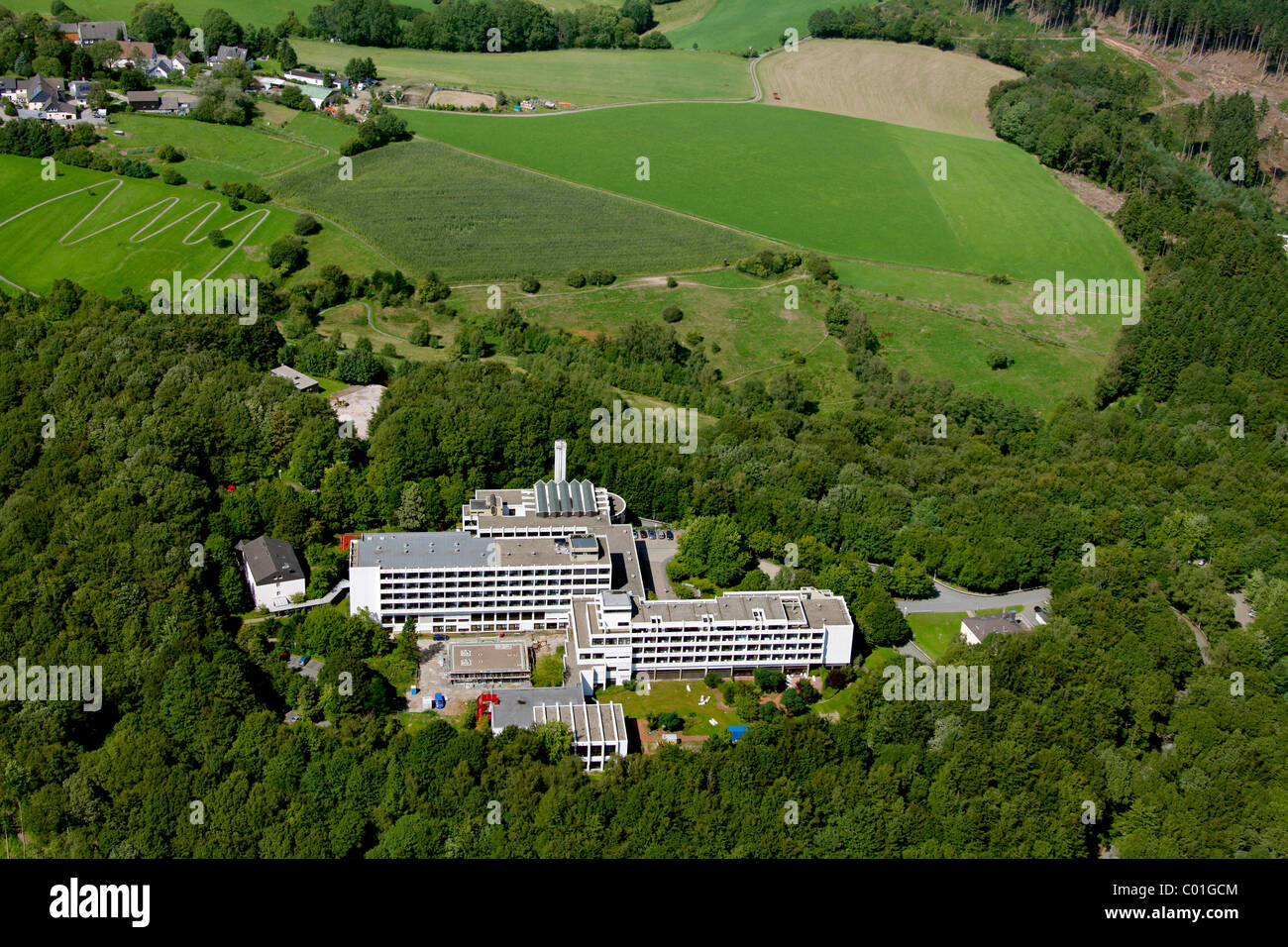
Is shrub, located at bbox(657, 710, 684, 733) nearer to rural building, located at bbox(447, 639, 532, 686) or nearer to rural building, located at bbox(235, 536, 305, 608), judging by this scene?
rural building, located at bbox(447, 639, 532, 686)

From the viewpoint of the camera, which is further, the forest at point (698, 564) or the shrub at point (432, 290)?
the shrub at point (432, 290)

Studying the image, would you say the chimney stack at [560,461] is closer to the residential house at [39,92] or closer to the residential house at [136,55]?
the residential house at [39,92]

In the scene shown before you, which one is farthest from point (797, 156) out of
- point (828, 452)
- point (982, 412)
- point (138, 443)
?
point (138, 443)

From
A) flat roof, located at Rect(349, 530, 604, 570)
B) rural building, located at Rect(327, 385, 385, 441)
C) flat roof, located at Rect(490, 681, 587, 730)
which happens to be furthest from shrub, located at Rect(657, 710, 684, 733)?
rural building, located at Rect(327, 385, 385, 441)

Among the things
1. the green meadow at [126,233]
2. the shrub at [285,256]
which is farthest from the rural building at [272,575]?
the shrub at [285,256]

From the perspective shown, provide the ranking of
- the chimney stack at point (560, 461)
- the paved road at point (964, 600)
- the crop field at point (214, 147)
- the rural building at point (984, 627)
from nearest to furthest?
the rural building at point (984, 627) < the paved road at point (964, 600) < the chimney stack at point (560, 461) < the crop field at point (214, 147)

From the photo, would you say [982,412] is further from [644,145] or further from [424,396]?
[644,145]
